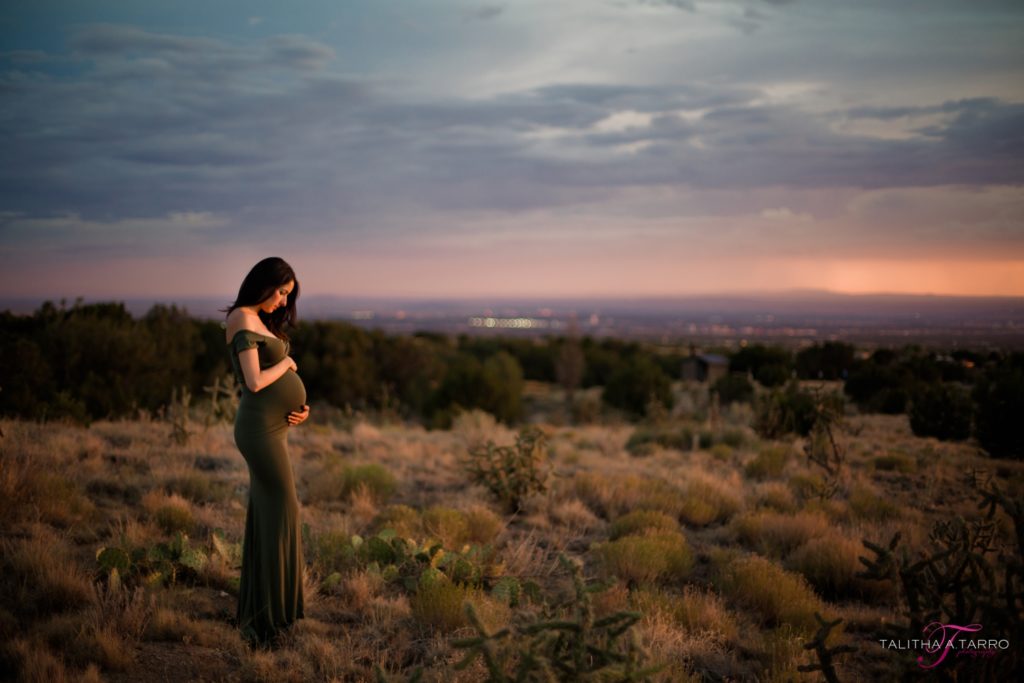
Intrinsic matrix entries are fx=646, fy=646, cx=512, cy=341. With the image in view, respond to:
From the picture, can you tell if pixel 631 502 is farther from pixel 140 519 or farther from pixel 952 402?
pixel 952 402

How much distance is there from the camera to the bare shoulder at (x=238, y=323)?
13.6 feet

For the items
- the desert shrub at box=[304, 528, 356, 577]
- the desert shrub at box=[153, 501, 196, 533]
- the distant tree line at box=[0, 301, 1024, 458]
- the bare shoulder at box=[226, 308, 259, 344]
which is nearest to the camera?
the bare shoulder at box=[226, 308, 259, 344]

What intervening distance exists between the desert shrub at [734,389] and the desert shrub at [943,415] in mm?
9224

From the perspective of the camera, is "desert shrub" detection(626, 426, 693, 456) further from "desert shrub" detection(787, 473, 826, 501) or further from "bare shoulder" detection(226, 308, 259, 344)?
"bare shoulder" detection(226, 308, 259, 344)

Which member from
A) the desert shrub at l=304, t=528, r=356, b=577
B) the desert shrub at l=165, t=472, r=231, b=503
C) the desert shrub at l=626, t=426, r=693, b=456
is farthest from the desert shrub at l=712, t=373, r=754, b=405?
the desert shrub at l=304, t=528, r=356, b=577

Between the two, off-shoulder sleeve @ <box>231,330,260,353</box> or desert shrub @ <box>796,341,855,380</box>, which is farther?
desert shrub @ <box>796,341,855,380</box>

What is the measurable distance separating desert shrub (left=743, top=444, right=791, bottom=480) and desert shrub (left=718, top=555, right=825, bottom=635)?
456cm

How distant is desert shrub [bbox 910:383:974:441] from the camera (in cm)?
1398

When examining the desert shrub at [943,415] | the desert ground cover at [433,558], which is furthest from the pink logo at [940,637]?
the desert shrub at [943,415]

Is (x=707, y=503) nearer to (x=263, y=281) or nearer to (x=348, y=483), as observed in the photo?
(x=348, y=483)

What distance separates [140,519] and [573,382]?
28116mm

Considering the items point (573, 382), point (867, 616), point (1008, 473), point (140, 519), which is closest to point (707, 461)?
point (1008, 473)

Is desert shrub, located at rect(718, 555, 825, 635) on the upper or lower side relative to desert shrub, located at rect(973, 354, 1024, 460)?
lower

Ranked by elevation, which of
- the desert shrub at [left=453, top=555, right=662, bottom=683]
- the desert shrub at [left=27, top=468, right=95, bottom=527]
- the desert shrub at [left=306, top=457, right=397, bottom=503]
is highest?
the desert shrub at [left=453, top=555, right=662, bottom=683]
